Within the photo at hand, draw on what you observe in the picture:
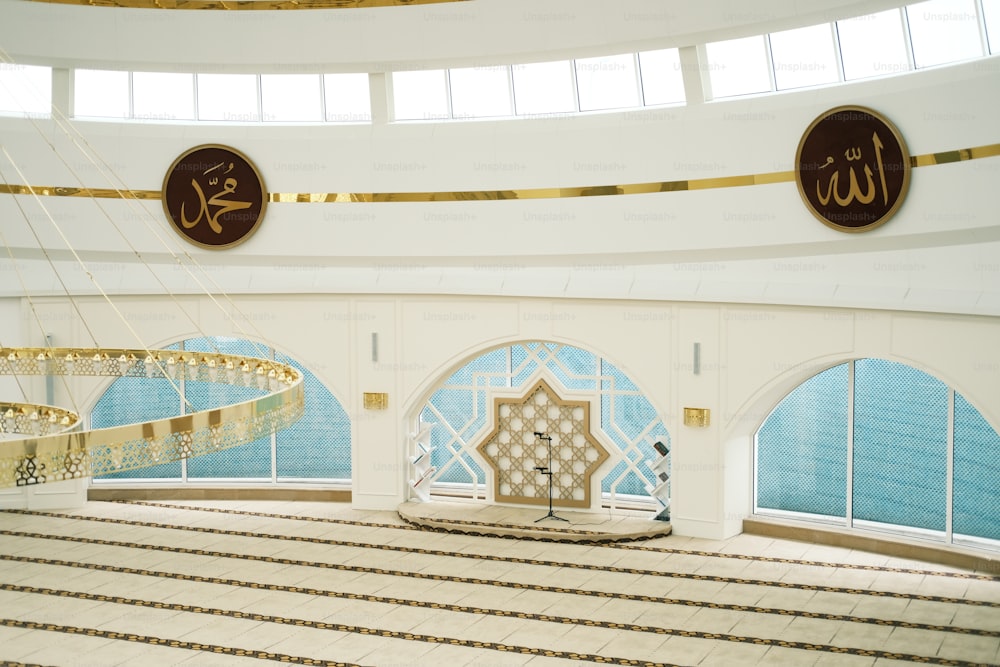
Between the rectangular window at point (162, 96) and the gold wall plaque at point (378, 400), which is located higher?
the rectangular window at point (162, 96)

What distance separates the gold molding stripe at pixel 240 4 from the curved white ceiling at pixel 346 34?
8 cm

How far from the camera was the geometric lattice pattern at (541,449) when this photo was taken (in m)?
13.3

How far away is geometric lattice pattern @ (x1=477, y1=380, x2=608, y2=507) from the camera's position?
13336 mm

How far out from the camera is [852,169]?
35.0ft

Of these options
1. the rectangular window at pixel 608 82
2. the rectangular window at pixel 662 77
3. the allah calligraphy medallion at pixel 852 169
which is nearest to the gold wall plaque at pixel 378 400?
the rectangular window at pixel 608 82

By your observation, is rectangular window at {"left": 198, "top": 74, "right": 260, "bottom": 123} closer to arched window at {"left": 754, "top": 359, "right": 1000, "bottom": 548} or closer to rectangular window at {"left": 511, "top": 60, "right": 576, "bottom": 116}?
rectangular window at {"left": 511, "top": 60, "right": 576, "bottom": 116}

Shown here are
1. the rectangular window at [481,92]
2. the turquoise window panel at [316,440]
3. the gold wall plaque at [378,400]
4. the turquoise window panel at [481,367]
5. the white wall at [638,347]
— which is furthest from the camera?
the turquoise window panel at [316,440]

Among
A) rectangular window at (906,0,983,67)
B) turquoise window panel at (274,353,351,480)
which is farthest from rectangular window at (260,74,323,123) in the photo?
rectangular window at (906,0,983,67)

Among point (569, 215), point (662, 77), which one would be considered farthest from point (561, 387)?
point (662, 77)

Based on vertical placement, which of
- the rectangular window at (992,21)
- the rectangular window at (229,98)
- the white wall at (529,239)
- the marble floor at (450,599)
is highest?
the rectangular window at (229,98)

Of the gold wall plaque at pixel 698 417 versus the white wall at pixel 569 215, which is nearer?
the white wall at pixel 569 215

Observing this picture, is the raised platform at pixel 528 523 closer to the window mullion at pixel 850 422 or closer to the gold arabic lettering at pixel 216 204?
the window mullion at pixel 850 422

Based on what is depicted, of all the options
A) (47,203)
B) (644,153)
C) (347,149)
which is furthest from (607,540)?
(47,203)

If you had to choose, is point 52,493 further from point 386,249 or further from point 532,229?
point 532,229
